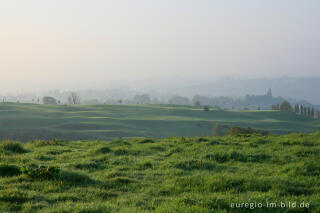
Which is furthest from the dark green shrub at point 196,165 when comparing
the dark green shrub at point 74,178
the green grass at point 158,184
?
the dark green shrub at point 74,178

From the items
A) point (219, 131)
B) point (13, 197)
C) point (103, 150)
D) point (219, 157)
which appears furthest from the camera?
point (219, 131)

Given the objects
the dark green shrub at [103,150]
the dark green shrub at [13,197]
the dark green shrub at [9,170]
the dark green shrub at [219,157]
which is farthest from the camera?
the dark green shrub at [103,150]

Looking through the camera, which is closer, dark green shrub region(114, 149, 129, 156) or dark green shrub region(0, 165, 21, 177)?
dark green shrub region(0, 165, 21, 177)

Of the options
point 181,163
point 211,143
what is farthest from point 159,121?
point 181,163

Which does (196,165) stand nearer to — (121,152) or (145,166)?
(145,166)

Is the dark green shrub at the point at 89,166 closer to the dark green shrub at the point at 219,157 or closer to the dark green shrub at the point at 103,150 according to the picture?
the dark green shrub at the point at 103,150

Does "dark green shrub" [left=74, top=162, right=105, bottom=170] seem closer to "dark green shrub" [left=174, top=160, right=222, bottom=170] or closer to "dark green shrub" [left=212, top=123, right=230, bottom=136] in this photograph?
"dark green shrub" [left=174, top=160, right=222, bottom=170]

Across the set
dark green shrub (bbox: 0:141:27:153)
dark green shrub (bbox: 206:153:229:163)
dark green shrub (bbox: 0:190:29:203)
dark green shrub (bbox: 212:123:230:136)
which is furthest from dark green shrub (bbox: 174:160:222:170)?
dark green shrub (bbox: 212:123:230:136)

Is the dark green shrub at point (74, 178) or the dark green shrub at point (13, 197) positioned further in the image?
the dark green shrub at point (74, 178)

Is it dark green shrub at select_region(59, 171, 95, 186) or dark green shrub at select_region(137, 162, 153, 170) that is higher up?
dark green shrub at select_region(59, 171, 95, 186)

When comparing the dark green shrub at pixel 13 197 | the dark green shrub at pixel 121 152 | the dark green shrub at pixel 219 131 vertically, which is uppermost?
the dark green shrub at pixel 13 197

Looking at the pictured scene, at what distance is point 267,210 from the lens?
257 inches

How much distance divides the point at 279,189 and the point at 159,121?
8888cm

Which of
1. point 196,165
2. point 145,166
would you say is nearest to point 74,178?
point 145,166
